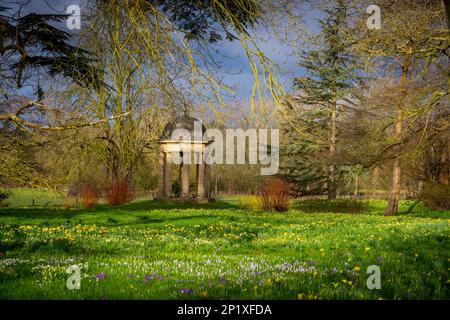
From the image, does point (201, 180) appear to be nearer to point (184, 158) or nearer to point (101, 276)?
point (184, 158)

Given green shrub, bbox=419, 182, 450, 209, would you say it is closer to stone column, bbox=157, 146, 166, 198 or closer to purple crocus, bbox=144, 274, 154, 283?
stone column, bbox=157, 146, 166, 198

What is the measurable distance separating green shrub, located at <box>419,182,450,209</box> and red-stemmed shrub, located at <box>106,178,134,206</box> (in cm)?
1875

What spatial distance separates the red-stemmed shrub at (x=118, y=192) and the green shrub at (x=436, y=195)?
18.8 meters

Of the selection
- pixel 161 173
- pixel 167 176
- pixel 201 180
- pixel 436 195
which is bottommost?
pixel 436 195

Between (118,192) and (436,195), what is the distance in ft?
63.9

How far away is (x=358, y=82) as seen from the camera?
37688mm

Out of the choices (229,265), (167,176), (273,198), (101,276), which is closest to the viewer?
(101,276)

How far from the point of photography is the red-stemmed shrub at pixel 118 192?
98.1 ft

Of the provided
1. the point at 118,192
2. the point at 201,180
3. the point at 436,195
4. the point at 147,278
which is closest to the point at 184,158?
the point at 201,180

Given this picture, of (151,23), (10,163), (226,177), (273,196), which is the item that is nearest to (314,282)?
(151,23)

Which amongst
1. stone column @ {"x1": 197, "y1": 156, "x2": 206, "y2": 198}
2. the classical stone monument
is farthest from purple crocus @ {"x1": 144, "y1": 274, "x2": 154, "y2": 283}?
stone column @ {"x1": 197, "y1": 156, "x2": 206, "y2": 198}

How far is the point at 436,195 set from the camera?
26719mm

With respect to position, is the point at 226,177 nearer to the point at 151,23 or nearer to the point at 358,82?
the point at 358,82

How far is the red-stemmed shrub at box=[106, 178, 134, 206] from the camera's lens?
2989cm
